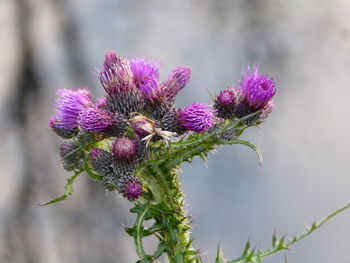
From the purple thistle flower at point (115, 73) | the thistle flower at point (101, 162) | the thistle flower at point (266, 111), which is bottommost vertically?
the thistle flower at point (101, 162)

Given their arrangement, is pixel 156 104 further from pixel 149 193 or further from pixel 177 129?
pixel 149 193

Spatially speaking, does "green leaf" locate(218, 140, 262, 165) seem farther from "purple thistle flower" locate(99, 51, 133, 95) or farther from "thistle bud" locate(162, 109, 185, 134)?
"purple thistle flower" locate(99, 51, 133, 95)

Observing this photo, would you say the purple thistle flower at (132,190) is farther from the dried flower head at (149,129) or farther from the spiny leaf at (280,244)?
the spiny leaf at (280,244)

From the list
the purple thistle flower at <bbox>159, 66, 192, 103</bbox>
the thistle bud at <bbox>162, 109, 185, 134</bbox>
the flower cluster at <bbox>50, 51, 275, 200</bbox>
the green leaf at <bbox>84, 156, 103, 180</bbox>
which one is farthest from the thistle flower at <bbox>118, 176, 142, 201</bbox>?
the purple thistle flower at <bbox>159, 66, 192, 103</bbox>

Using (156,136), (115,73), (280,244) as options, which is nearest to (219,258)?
(280,244)

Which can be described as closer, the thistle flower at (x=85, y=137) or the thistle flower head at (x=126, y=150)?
the thistle flower head at (x=126, y=150)

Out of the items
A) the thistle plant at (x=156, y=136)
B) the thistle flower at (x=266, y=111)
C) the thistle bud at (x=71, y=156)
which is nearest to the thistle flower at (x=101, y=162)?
the thistle plant at (x=156, y=136)
